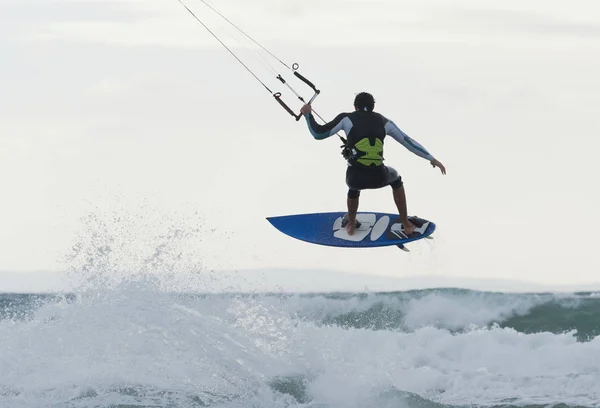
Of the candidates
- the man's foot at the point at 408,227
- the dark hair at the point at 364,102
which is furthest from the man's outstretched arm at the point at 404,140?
the man's foot at the point at 408,227

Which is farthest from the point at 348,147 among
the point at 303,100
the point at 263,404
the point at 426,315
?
the point at 426,315

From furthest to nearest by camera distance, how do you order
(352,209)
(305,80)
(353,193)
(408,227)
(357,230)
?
(357,230), (408,227), (352,209), (353,193), (305,80)

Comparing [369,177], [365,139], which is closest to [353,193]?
[369,177]

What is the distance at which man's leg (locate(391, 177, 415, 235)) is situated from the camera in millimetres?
11148

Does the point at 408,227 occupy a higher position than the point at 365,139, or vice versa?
the point at 365,139

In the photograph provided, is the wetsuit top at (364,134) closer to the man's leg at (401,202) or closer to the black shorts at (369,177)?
the black shorts at (369,177)

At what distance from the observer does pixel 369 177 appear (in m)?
10.9

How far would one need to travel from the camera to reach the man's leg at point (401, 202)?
1115cm

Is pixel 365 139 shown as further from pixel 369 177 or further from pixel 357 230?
pixel 357 230

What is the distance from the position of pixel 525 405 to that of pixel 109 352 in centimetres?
503

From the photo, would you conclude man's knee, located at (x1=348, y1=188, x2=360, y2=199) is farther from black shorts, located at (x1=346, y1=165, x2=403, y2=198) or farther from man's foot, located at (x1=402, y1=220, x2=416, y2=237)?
man's foot, located at (x1=402, y1=220, x2=416, y2=237)

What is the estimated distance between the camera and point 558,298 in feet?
73.7

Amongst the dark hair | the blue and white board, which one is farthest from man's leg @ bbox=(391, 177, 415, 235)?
the dark hair

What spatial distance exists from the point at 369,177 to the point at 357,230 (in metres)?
1.29
